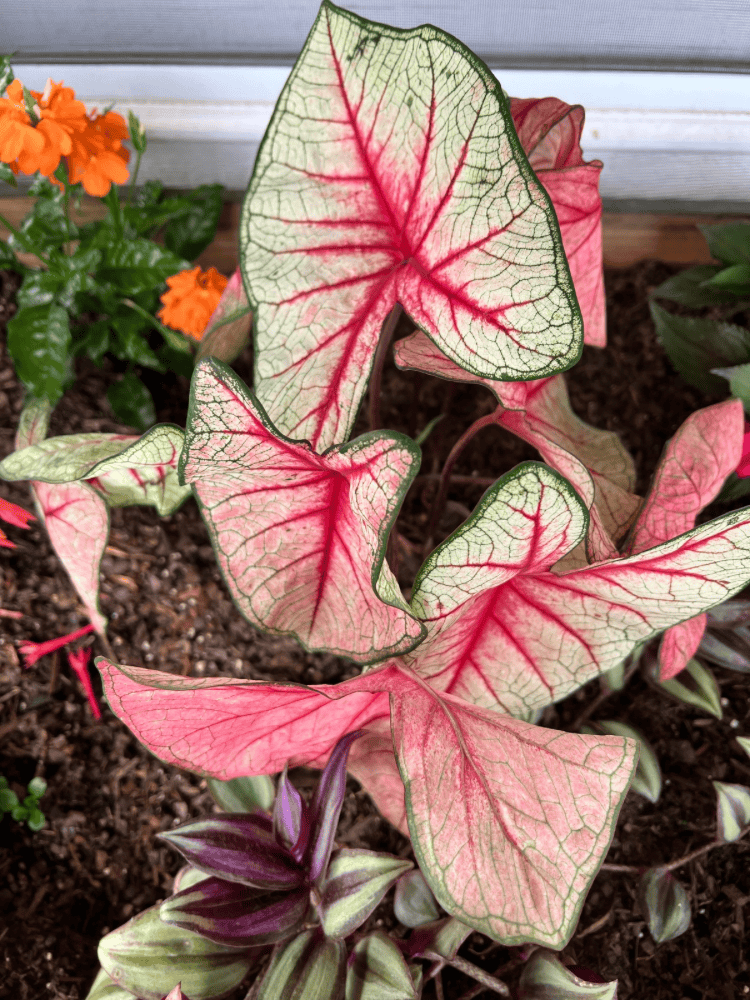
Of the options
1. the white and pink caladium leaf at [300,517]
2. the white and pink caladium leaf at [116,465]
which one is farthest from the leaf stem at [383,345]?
the white and pink caladium leaf at [116,465]

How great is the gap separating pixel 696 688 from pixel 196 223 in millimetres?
1130

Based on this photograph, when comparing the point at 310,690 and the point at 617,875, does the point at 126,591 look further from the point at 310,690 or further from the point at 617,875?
the point at 617,875

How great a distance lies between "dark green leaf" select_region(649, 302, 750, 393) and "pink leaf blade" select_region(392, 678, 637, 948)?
818 mm

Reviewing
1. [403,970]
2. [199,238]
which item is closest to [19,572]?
[199,238]

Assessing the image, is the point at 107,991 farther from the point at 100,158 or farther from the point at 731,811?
the point at 100,158

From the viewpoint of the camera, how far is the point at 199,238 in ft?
4.51

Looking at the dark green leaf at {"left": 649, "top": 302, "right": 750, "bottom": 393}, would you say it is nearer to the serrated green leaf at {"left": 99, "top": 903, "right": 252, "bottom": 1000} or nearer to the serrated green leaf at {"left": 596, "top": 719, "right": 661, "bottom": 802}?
the serrated green leaf at {"left": 596, "top": 719, "right": 661, "bottom": 802}

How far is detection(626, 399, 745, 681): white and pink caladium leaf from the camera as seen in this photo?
2.90ft

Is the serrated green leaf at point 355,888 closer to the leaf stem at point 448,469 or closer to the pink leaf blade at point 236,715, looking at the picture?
the pink leaf blade at point 236,715

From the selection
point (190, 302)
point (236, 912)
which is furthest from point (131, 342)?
point (236, 912)

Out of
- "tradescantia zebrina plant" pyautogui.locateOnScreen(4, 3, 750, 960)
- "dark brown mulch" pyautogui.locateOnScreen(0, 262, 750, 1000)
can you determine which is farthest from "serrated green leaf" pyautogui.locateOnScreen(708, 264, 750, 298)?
"tradescantia zebrina plant" pyautogui.locateOnScreen(4, 3, 750, 960)

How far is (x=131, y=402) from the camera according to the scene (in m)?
1.38

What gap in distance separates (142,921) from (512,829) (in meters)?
0.49

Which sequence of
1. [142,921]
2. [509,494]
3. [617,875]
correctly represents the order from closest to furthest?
[509,494]
[142,921]
[617,875]
